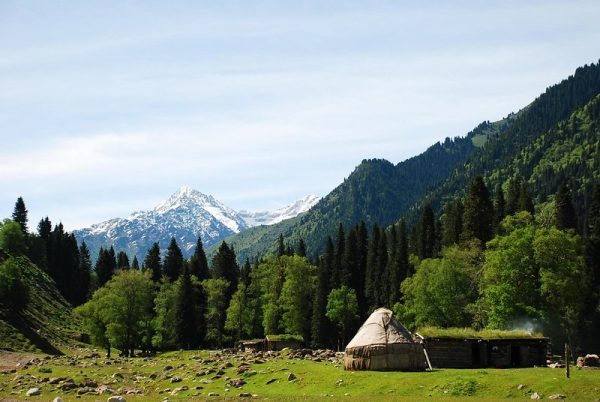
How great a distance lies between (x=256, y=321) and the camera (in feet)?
383

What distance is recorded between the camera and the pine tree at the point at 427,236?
119 metres

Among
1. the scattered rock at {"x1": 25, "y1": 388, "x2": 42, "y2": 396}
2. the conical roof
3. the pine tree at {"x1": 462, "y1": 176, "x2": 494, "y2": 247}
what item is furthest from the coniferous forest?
the scattered rock at {"x1": 25, "y1": 388, "x2": 42, "y2": 396}

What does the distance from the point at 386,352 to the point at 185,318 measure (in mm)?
63449

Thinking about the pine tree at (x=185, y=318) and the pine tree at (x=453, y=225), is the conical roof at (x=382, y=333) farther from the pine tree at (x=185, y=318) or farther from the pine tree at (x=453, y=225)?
the pine tree at (x=185, y=318)

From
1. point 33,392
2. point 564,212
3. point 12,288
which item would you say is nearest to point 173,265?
point 12,288

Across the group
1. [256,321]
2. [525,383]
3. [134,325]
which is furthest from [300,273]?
[525,383]

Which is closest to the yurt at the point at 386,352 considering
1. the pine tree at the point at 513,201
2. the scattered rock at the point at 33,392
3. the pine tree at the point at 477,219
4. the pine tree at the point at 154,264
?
the scattered rock at the point at 33,392

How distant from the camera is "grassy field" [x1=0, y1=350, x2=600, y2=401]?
3938 cm

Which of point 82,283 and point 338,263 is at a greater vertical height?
point 338,263

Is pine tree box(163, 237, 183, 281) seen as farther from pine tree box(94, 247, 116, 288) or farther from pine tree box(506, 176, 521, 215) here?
pine tree box(506, 176, 521, 215)

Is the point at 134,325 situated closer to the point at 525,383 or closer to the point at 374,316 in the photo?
the point at 374,316

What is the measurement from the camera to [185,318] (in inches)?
4358

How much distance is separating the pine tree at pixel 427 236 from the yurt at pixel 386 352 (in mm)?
64019

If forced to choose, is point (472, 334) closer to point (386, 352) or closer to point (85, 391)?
point (386, 352)
